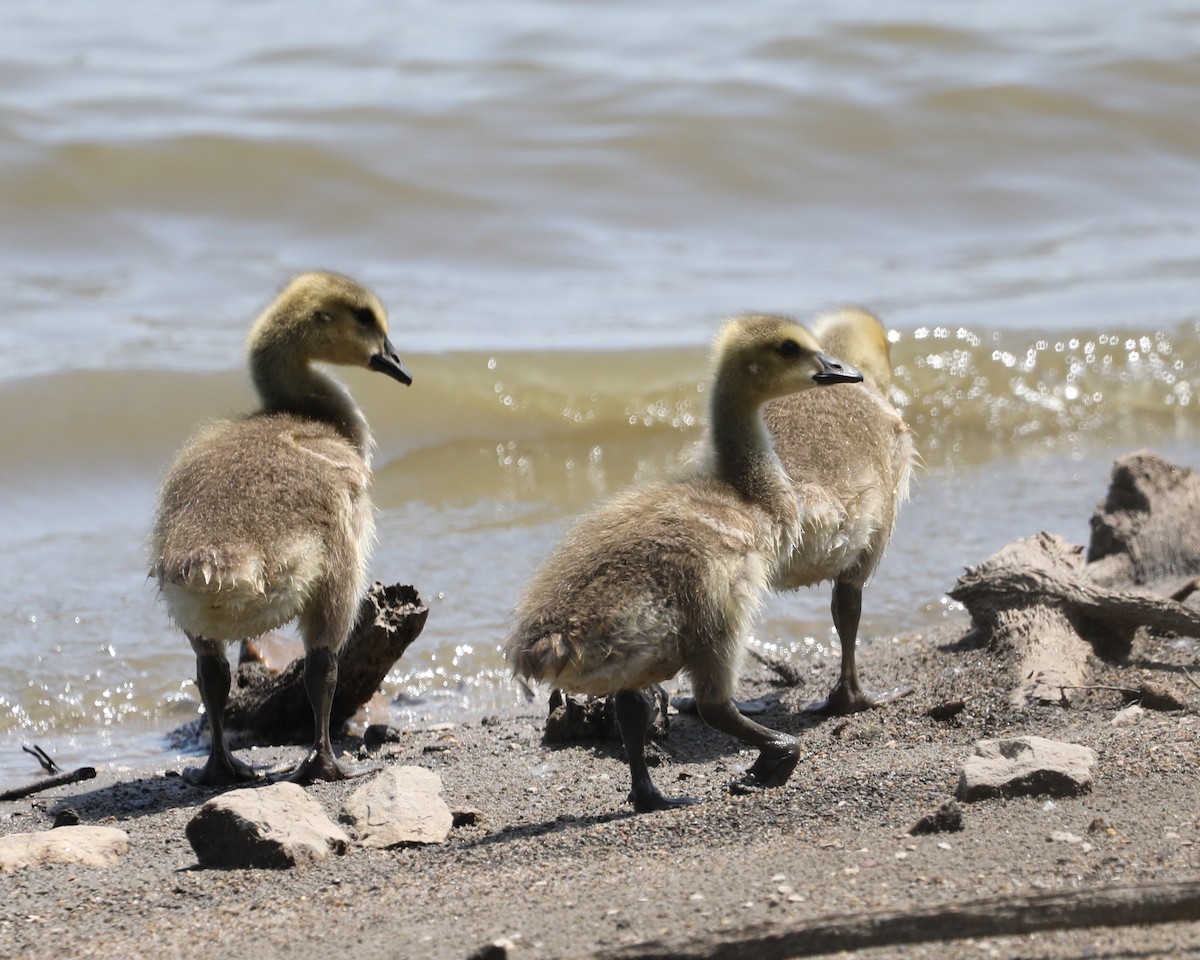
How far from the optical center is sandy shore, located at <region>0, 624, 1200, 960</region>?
13.2 ft

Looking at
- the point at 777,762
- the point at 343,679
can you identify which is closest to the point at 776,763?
the point at 777,762

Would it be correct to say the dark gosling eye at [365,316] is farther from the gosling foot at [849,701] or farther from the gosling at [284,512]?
the gosling foot at [849,701]

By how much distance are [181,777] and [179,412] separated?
661 cm

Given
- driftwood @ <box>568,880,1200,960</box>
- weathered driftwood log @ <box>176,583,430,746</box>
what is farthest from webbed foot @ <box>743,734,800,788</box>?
weathered driftwood log @ <box>176,583,430,746</box>

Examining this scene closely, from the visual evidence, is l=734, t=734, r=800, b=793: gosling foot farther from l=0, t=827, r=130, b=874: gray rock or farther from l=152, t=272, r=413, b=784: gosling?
l=0, t=827, r=130, b=874: gray rock

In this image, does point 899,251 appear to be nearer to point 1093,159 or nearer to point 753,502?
point 1093,159

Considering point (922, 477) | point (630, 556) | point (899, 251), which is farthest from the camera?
point (899, 251)

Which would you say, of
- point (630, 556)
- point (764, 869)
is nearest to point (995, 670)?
point (630, 556)

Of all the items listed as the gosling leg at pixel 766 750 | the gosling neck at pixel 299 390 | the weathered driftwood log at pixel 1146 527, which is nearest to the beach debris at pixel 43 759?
the gosling neck at pixel 299 390

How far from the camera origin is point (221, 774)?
6328mm

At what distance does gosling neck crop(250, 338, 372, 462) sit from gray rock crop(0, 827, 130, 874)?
2.07m

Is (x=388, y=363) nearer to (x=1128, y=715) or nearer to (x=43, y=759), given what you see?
(x=43, y=759)

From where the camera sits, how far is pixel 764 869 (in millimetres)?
4312

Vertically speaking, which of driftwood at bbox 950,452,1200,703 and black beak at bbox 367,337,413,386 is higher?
black beak at bbox 367,337,413,386
